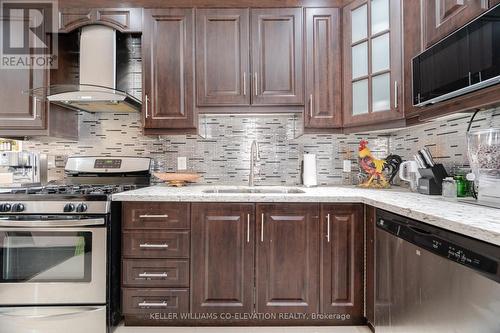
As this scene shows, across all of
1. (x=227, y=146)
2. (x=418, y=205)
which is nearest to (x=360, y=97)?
(x=418, y=205)

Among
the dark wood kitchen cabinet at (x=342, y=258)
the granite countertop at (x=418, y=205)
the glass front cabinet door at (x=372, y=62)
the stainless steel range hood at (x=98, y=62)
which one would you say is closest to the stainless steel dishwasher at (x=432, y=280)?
the granite countertop at (x=418, y=205)

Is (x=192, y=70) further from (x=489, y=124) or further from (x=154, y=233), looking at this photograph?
(x=489, y=124)

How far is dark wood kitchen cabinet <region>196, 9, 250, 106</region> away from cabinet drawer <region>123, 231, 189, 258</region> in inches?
38.5

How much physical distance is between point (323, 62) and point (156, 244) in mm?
1733

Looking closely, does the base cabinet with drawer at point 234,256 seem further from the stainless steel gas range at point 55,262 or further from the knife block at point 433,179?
the knife block at point 433,179

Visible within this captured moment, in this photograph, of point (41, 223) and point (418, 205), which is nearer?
point (418, 205)

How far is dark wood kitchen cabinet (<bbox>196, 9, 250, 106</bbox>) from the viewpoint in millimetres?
2184

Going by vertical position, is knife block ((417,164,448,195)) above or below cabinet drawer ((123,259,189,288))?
above

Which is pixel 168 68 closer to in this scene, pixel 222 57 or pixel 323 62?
pixel 222 57

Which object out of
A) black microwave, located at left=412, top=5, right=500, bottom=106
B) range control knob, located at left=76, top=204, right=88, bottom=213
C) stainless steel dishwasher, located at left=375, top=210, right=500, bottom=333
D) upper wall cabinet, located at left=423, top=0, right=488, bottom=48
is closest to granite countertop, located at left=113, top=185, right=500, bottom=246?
stainless steel dishwasher, located at left=375, top=210, right=500, bottom=333

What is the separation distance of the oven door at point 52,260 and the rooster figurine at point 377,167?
186 centimetres

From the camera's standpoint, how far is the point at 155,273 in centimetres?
185

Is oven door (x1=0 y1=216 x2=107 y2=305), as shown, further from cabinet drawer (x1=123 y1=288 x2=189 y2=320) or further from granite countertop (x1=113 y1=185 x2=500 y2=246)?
granite countertop (x1=113 y1=185 x2=500 y2=246)

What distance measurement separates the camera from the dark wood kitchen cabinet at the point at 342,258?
1.83 m
